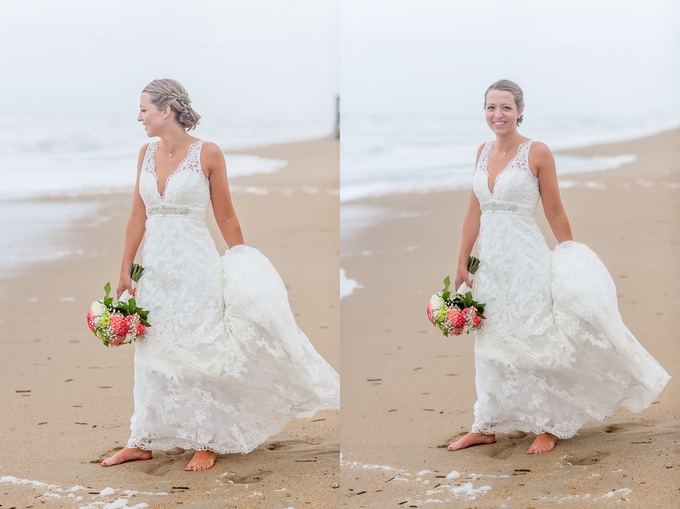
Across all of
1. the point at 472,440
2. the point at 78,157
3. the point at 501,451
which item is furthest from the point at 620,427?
the point at 78,157

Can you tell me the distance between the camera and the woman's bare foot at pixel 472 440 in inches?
168

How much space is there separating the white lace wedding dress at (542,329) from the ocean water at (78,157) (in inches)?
199

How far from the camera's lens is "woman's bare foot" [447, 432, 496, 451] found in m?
4.27

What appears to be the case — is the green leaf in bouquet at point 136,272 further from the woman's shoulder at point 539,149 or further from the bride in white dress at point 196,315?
the woman's shoulder at point 539,149

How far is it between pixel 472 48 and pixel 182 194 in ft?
20.2

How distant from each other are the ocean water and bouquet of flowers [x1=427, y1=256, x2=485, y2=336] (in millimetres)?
4933

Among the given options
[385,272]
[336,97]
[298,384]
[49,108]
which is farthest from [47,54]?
[298,384]

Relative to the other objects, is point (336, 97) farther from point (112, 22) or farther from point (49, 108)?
point (49, 108)

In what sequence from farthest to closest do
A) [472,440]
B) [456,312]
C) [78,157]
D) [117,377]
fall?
[78,157] → [117,377] → [472,440] → [456,312]

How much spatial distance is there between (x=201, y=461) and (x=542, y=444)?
1.66 m

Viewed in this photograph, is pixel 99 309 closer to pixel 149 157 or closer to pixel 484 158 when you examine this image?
pixel 149 157

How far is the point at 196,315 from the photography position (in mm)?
3922

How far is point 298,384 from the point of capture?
403 centimetres

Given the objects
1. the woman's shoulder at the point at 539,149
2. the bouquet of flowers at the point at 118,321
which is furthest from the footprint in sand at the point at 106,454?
the woman's shoulder at the point at 539,149
